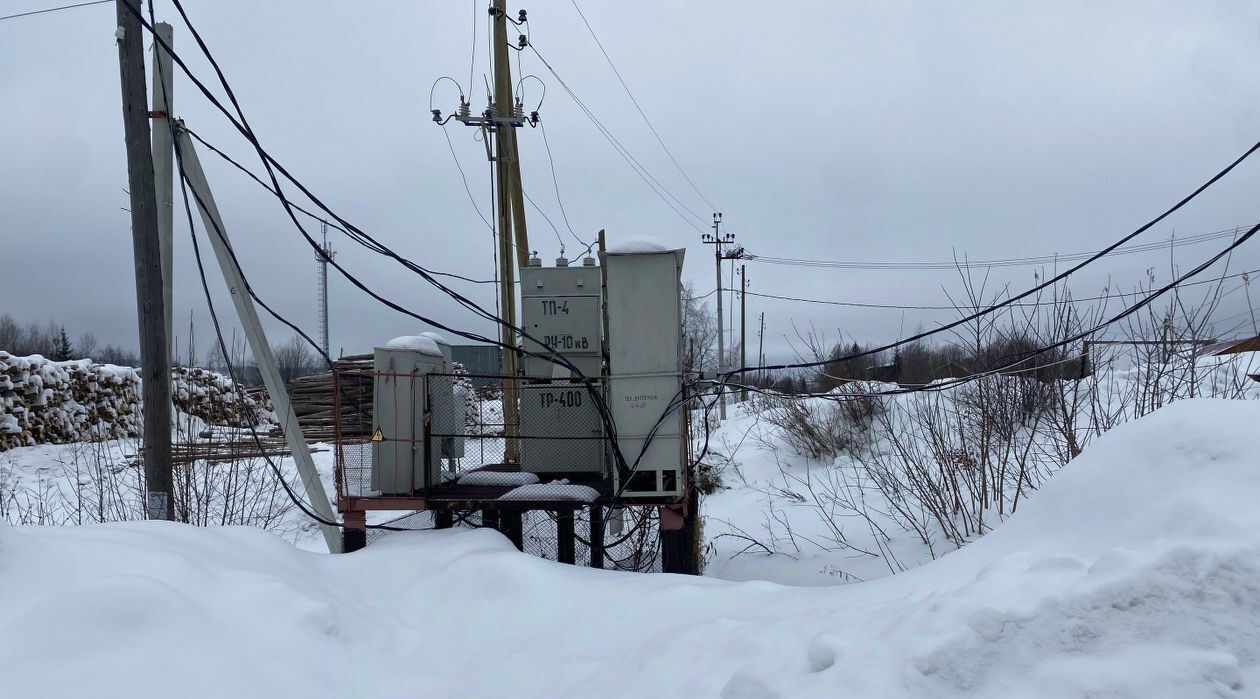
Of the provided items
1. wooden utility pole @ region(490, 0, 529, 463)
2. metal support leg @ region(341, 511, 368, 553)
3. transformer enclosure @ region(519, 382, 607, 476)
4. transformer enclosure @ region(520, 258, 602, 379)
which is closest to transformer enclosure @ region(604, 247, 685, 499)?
transformer enclosure @ region(519, 382, 607, 476)

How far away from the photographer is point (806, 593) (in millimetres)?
5059

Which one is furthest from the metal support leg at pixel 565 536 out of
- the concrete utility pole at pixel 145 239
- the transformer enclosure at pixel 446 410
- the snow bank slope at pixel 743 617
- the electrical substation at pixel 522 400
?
the concrete utility pole at pixel 145 239

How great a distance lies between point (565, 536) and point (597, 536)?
0.31 m

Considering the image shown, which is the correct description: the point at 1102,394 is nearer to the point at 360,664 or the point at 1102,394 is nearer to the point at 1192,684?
the point at 1192,684

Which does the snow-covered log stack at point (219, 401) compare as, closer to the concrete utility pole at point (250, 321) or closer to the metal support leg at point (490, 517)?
the concrete utility pole at point (250, 321)

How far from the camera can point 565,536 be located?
766 centimetres

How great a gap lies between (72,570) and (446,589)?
2273 mm

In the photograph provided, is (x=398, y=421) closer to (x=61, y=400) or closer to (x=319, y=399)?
(x=61, y=400)

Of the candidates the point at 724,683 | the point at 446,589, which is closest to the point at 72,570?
the point at 446,589

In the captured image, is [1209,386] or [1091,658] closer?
[1091,658]

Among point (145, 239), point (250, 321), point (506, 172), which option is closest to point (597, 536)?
point (250, 321)

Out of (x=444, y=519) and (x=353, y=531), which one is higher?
(x=353, y=531)

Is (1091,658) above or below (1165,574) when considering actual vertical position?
below

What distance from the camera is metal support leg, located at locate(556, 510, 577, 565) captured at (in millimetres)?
7520
